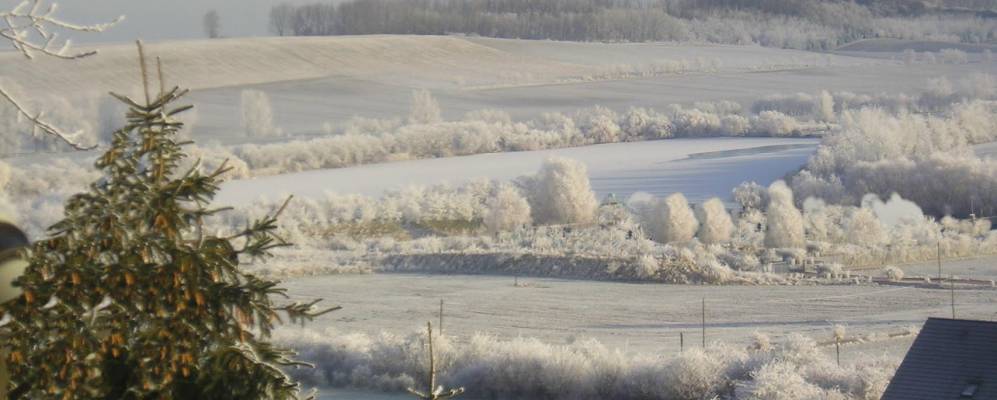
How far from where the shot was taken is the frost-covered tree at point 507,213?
28812 mm

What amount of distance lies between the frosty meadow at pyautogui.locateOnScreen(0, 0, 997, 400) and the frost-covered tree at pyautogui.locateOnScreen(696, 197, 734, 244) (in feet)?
0.18

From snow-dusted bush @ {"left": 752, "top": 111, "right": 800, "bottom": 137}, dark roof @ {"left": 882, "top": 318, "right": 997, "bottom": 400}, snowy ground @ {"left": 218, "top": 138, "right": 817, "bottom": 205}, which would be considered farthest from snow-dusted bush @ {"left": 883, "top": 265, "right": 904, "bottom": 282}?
snow-dusted bush @ {"left": 752, "top": 111, "right": 800, "bottom": 137}

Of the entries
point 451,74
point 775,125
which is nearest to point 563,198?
point 775,125

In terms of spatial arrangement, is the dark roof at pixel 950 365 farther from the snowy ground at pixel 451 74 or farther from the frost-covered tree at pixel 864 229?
the snowy ground at pixel 451 74

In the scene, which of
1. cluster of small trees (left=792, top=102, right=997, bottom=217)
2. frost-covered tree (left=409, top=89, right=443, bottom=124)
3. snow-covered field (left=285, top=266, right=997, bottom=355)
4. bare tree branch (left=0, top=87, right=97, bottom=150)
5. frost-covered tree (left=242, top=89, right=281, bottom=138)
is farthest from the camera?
frost-covered tree (left=409, top=89, right=443, bottom=124)

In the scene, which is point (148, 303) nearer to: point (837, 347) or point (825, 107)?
point (837, 347)

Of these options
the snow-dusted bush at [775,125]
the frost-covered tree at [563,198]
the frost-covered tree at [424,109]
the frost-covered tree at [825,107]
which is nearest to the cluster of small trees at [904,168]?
the frost-covered tree at [563,198]

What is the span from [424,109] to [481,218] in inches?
749

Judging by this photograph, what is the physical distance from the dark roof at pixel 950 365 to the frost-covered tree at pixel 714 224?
50.6 feet

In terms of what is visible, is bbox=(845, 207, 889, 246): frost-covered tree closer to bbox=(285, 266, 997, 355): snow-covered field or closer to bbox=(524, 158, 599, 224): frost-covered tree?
bbox=(285, 266, 997, 355): snow-covered field

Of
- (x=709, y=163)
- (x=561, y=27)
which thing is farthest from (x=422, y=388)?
(x=561, y=27)

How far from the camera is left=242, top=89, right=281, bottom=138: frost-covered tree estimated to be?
43656 millimetres

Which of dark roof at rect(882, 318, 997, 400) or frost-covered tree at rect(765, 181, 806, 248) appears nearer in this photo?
dark roof at rect(882, 318, 997, 400)

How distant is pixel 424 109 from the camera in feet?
160
